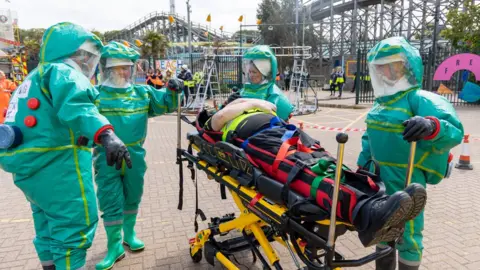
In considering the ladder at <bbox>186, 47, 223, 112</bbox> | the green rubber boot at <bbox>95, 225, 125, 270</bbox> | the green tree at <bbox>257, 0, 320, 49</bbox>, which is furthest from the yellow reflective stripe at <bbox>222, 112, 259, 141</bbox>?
the green tree at <bbox>257, 0, 320, 49</bbox>

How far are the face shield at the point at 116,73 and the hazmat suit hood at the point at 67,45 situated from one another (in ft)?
2.38

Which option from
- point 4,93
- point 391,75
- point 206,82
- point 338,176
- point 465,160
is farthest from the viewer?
point 206,82

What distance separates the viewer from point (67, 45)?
2.33 m

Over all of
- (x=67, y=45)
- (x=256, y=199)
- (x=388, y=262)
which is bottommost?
(x=388, y=262)

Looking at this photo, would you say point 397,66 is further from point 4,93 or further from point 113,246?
point 4,93

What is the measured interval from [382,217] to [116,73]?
2625mm

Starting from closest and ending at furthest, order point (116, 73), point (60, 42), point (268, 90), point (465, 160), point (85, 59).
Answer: point (60, 42) < point (85, 59) < point (116, 73) < point (268, 90) < point (465, 160)

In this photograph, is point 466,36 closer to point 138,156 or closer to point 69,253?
point 138,156

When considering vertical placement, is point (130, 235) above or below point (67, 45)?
below

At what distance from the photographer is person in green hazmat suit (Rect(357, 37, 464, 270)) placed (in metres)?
2.38

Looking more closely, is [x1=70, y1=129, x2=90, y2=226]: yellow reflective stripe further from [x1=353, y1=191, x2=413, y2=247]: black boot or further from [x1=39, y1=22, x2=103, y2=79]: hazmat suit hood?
[x1=353, y1=191, x2=413, y2=247]: black boot

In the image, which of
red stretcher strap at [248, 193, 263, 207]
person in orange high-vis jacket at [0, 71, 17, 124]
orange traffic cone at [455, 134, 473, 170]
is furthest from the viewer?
person in orange high-vis jacket at [0, 71, 17, 124]

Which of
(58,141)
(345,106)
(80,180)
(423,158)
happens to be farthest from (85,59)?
(345,106)

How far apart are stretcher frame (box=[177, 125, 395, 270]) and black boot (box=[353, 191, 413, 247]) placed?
5.3 inches
